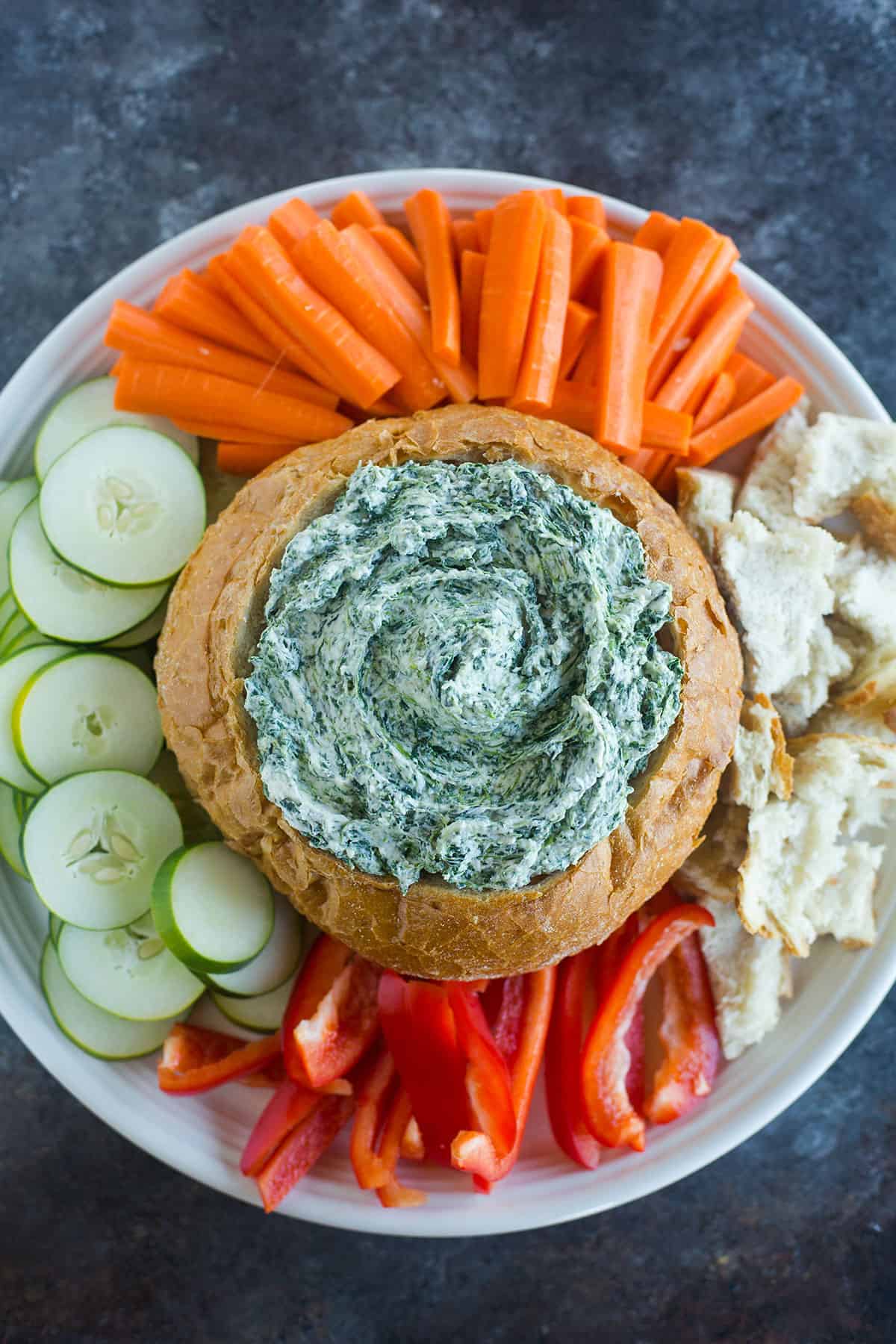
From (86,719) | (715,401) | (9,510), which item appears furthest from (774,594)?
(9,510)

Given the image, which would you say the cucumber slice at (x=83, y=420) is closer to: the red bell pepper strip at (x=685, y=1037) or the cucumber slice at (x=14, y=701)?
the cucumber slice at (x=14, y=701)

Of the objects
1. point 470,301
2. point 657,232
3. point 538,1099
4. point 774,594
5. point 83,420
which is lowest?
point 538,1099

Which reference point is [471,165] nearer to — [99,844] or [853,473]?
[853,473]

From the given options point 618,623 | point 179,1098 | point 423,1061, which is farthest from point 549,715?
point 179,1098

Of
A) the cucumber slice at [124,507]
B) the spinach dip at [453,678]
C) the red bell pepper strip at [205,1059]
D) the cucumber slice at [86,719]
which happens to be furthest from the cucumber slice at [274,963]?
the cucumber slice at [124,507]

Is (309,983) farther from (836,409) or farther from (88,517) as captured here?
(836,409)

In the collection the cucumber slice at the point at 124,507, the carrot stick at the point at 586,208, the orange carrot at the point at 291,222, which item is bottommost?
the cucumber slice at the point at 124,507

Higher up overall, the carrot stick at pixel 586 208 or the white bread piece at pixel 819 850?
the carrot stick at pixel 586 208
